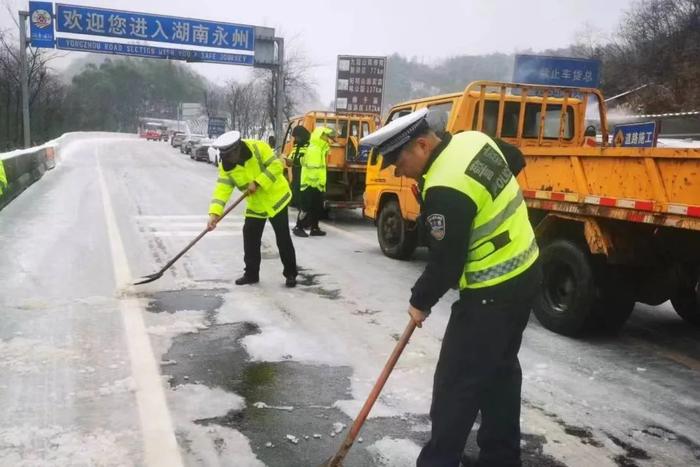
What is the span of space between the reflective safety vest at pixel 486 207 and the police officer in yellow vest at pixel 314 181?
24.0 feet

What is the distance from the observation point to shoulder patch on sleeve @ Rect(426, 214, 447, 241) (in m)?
2.37

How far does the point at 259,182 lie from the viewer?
249 inches

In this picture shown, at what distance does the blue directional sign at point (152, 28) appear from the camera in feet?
77.9

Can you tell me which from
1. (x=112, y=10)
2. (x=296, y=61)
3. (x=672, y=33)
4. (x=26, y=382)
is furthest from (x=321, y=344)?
(x=296, y=61)

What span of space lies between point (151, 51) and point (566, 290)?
23.6 m

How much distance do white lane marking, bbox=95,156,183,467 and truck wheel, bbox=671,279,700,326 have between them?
438cm

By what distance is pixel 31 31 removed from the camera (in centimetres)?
2377

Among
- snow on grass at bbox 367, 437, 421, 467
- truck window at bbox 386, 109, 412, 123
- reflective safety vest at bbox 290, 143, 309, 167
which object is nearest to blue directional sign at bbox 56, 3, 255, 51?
reflective safety vest at bbox 290, 143, 309, 167

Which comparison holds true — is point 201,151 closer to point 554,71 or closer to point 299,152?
point 554,71

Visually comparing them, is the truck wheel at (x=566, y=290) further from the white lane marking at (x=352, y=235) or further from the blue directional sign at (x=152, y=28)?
the blue directional sign at (x=152, y=28)

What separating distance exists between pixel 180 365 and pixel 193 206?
8.88 metres

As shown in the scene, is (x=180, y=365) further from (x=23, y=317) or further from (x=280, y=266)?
(x=280, y=266)

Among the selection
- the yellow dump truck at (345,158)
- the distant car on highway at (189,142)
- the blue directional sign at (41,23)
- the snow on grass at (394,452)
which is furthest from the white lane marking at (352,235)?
the distant car on highway at (189,142)

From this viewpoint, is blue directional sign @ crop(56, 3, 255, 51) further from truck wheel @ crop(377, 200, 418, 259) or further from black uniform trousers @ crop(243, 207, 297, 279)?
black uniform trousers @ crop(243, 207, 297, 279)
